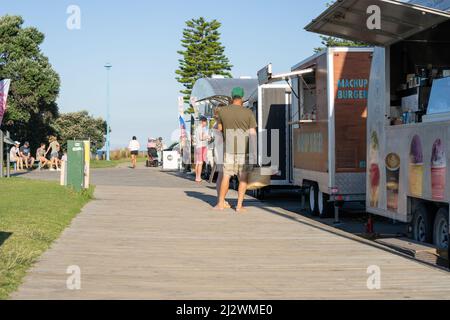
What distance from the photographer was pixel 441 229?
8.61 meters

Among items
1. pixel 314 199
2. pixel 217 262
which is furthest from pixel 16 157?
pixel 217 262

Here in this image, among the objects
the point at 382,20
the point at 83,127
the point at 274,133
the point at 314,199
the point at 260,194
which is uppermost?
the point at 83,127

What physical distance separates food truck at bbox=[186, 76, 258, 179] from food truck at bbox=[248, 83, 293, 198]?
5.16 m

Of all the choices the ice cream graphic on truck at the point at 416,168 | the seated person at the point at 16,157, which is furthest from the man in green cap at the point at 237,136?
the seated person at the point at 16,157

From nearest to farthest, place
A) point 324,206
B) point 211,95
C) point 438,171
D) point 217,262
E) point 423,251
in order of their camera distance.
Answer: point 217,262 < point 423,251 < point 438,171 < point 324,206 < point 211,95

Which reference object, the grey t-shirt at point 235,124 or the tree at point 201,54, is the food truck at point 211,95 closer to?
the grey t-shirt at point 235,124

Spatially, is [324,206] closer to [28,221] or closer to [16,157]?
[28,221]

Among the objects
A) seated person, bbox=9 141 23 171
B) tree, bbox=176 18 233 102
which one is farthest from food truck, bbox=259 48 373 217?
tree, bbox=176 18 233 102

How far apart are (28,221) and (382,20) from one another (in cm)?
555

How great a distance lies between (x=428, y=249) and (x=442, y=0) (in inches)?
124

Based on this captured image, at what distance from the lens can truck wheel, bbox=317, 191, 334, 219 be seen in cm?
1305

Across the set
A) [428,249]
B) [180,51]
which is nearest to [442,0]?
[428,249]

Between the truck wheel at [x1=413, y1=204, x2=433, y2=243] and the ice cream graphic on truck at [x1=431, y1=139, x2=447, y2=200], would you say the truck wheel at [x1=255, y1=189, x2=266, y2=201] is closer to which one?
the truck wheel at [x1=413, y1=204, x2=433, y2=243]

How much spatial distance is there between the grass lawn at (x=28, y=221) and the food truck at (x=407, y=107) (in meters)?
4.56
